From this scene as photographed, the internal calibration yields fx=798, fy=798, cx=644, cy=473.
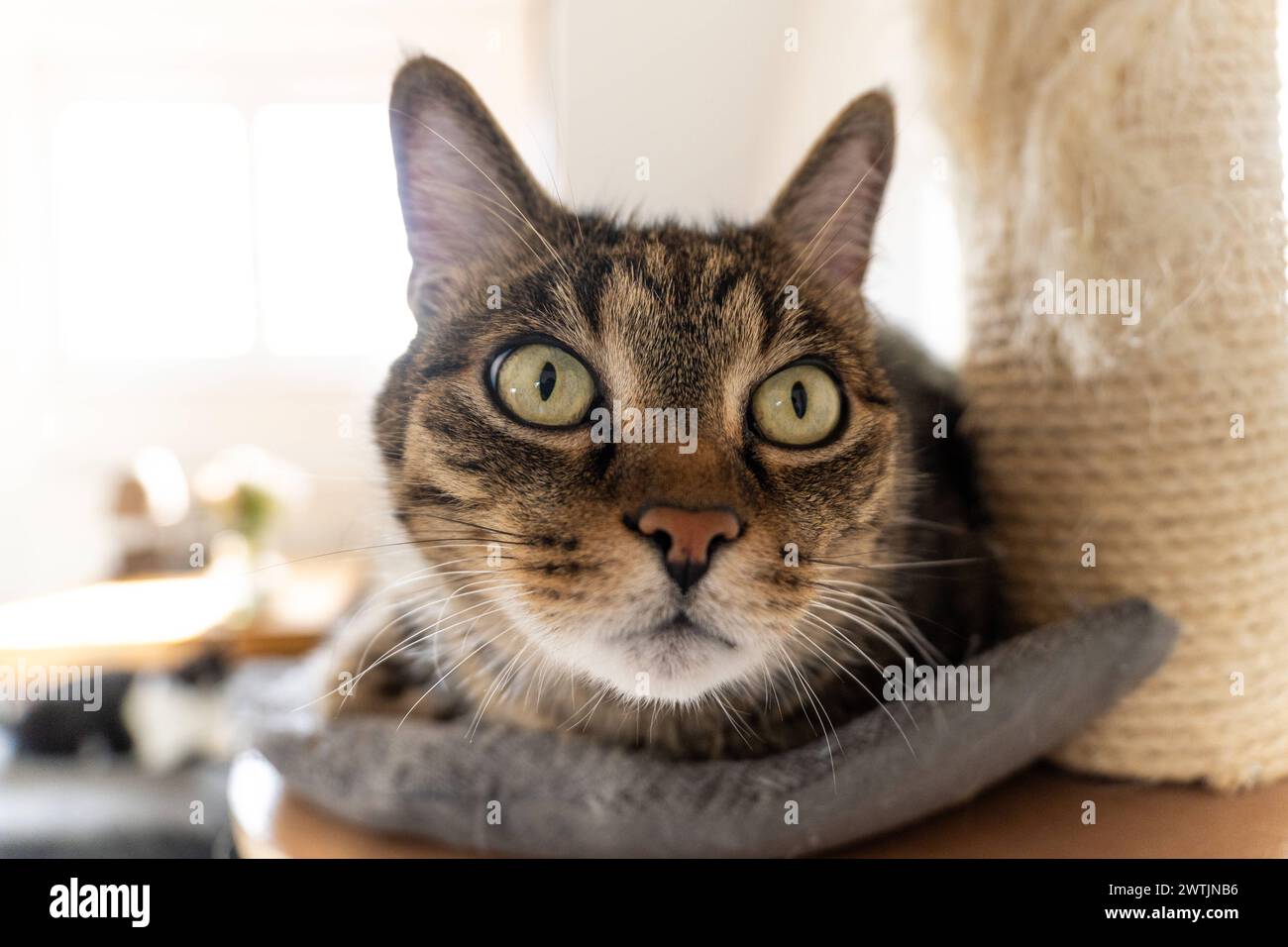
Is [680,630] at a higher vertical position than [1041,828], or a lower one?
higher

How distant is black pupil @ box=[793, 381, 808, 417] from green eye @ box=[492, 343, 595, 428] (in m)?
0.15

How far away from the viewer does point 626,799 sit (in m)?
0.56

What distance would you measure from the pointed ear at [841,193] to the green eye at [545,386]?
231mm

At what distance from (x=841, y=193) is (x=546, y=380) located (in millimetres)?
311

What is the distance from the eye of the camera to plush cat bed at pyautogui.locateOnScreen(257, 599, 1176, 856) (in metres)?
0.54

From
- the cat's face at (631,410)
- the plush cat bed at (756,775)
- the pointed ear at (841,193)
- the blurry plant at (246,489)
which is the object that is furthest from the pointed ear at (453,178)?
the blurry plant at (246,489)

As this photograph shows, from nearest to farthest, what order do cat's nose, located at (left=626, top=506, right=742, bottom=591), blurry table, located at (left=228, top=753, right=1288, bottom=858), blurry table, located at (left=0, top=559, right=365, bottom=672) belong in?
cat's nose, located at (left=626, top=506, right=742, bottom=591) < blurry table, located at (left=228, top=753, right=1288, bottom=858) < blurry table, located at (left=0, top=559, right=365, bottom=672)

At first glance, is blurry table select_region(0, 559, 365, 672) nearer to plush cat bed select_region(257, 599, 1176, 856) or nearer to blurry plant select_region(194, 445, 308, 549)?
blurry plant select_region(194, 445, 308, 549)

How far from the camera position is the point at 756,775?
570 millimetres

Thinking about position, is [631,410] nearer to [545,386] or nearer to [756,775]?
[545,386]

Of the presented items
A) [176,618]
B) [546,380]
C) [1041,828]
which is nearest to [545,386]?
[546,380]

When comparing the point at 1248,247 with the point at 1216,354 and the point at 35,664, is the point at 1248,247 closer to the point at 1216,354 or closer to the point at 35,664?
the point at 1216,354

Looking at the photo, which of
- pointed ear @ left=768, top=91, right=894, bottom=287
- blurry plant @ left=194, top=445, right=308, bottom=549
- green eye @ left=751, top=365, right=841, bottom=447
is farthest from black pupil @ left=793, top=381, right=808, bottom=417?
blurry plant @ left=194, top=445, right=308, bottom=549
